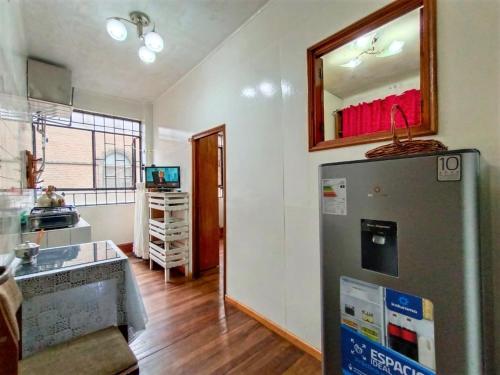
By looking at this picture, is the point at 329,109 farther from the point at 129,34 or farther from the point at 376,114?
the point at 129,34

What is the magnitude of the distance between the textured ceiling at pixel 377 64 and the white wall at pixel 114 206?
352cm

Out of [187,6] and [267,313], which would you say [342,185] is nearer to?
[267,313]

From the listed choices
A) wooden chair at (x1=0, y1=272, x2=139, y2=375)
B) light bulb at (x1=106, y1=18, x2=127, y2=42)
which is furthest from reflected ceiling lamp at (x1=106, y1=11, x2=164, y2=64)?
wooden chair at (x1=0, y1=272, x2=139, y2=375)

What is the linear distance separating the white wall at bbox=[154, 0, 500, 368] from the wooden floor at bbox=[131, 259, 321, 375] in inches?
6.9

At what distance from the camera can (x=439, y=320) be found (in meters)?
0.81

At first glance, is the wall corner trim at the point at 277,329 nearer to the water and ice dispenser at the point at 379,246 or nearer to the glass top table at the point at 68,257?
the water and ice dispenser at the point at 379,246

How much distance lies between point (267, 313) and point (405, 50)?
2631mm

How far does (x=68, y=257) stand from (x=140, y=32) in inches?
81.6

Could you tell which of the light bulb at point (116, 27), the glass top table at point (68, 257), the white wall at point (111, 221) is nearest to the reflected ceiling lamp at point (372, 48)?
the light bulb at point (116, 27)

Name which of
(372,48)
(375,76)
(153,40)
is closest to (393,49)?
(372,48)

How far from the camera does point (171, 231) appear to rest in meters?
3.17

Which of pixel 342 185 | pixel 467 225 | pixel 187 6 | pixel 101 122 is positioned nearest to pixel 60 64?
pixel 101 122

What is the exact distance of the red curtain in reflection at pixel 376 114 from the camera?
61.3 inches

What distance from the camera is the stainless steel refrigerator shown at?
765 millimetres
